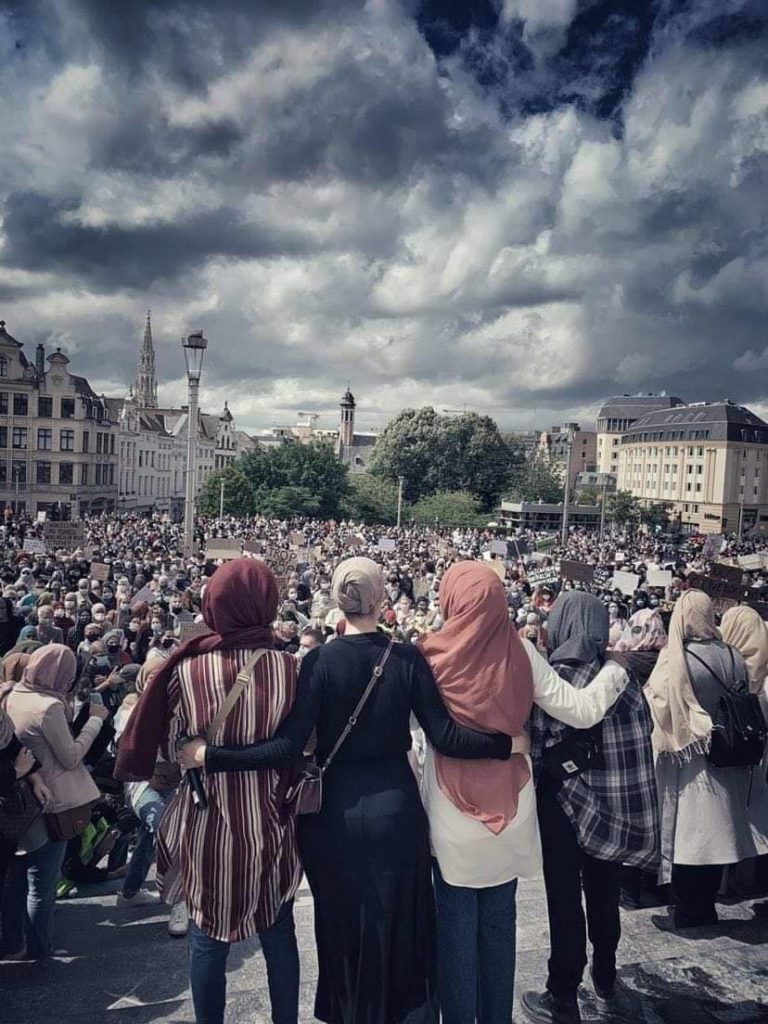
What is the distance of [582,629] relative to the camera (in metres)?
3.30

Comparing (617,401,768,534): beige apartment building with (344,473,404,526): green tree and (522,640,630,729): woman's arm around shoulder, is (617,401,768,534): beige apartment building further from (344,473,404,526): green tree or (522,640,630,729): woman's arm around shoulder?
(522,640,630,729): woman's arm around shoulder

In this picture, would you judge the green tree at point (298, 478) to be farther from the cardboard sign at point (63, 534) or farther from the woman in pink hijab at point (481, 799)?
the woman in pink hijab at point (481, 799)

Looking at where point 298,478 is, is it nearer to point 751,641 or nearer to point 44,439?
point 44,439

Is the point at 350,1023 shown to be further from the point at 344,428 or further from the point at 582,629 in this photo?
the point at 344,428

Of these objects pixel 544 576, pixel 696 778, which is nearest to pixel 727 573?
pixel 544 576

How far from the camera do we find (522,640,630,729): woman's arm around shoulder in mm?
3025

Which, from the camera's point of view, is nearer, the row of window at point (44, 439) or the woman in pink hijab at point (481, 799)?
the woman in pink hijab at point (481, 799)

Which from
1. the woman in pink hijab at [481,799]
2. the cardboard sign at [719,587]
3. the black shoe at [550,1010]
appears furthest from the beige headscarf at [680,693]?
the cardboard sign at [719,587]

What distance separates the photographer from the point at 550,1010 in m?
3.26

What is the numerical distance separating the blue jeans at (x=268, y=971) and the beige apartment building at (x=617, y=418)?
426ft

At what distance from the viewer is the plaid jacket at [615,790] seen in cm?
328

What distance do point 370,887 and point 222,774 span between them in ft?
2.24

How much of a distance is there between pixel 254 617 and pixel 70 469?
62065mm

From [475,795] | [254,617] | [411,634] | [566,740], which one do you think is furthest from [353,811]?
A: [411,634]
